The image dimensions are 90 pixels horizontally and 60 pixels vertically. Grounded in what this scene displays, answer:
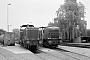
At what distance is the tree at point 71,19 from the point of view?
55.8m

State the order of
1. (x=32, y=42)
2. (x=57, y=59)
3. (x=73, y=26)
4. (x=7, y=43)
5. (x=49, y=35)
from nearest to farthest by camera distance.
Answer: (x=57, y=59)
(x=32, y=42)
(x=49, y=35)
(x=7, y=43)
(x=73, y=26)

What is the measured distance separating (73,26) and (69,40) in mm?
4874

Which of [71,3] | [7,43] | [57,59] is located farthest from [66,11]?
[57,59]

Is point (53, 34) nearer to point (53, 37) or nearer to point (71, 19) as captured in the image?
point (53, 37)

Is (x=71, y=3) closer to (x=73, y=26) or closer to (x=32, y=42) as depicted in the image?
(x=73, y=26)

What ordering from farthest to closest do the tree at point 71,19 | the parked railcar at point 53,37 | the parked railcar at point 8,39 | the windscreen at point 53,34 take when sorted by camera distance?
the tree at point 71,19 < the parked railcar at point 8,39 < the windscreen at point 53,34 < the parked railcar at point 53,37

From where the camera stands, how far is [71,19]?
56500mm

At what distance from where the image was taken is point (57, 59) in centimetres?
1542

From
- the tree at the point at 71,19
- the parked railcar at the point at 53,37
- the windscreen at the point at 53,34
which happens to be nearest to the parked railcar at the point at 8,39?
the parked railcar at the point at 53,37

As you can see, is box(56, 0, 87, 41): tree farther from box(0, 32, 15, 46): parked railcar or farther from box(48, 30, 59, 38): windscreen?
box(48, 30, 59, 38): windscreen

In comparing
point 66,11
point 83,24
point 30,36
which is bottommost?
point 30,36

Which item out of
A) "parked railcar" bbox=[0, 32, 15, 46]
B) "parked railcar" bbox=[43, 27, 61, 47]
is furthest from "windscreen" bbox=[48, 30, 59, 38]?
"parked railcar" bbox=[0, 32, 15, 46]

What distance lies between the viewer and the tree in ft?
183

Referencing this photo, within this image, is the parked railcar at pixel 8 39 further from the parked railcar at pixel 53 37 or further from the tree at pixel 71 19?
the tree at pixel 71 19
